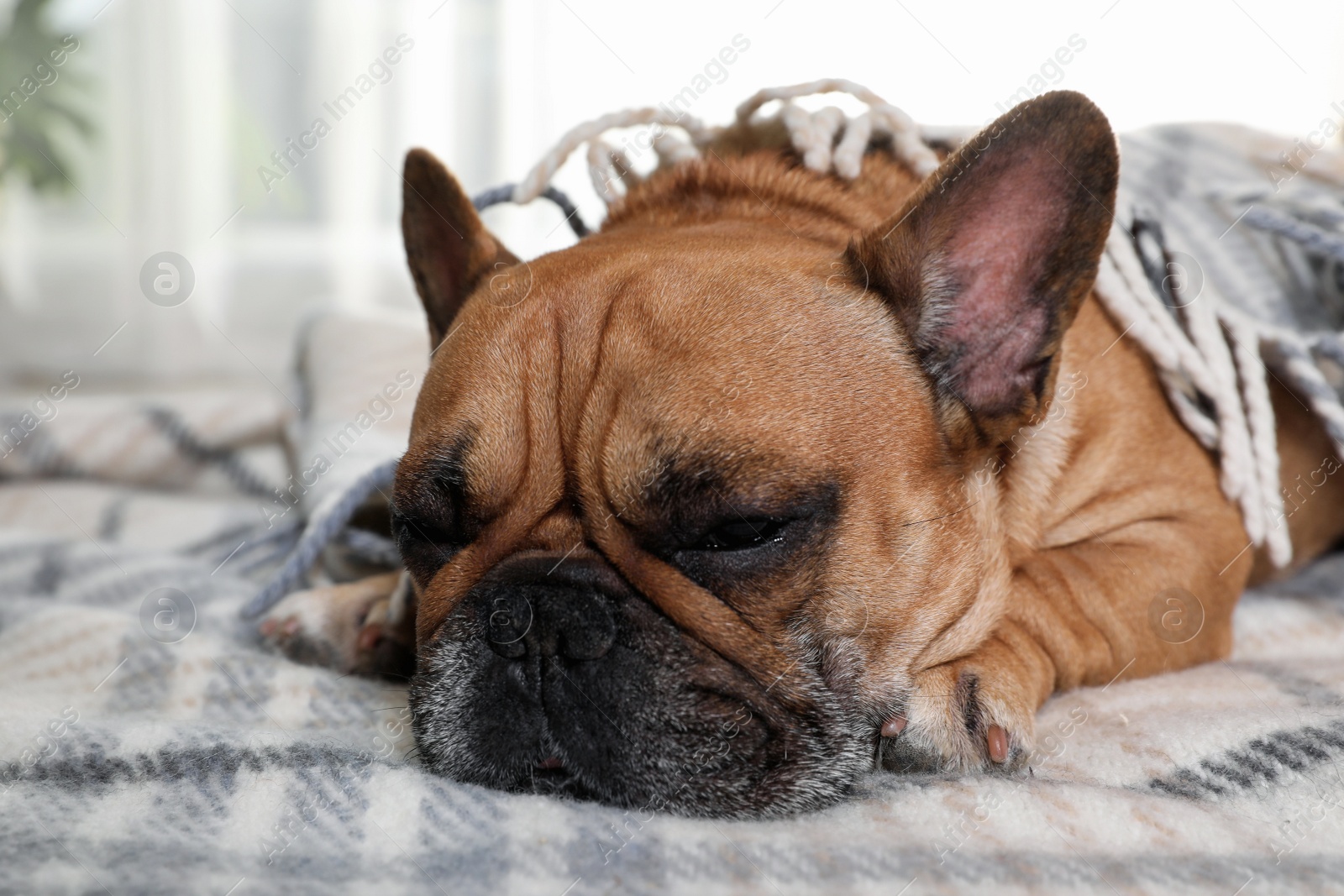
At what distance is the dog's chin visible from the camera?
48.2 inches

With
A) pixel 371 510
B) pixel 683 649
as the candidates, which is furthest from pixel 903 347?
pixel 371 510

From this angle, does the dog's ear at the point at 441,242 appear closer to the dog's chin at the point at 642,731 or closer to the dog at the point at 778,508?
the dog at the point at 778,508

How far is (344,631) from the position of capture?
191 cm

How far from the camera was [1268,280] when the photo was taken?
85.4 inches

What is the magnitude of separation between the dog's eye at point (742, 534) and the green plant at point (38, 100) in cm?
520

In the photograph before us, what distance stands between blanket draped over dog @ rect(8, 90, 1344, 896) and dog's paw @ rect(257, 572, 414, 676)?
0.06 m

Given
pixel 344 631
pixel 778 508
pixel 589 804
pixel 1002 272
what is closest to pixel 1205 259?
pixel 1002 272

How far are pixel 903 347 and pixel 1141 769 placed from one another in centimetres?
64

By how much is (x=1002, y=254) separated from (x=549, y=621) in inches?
32.3

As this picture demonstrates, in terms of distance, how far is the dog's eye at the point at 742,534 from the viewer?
4.25 feet

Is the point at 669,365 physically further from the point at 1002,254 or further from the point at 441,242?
the point at 441,242

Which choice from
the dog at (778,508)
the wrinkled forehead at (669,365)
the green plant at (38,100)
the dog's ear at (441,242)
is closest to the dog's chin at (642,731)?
the dog at (778,508)

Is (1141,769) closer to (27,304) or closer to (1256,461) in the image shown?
(1256,461)

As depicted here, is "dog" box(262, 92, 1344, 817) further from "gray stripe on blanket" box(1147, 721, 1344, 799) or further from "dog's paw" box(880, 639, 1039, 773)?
"gray stripe on blanket" box(1147, 721, 1344, 799)
